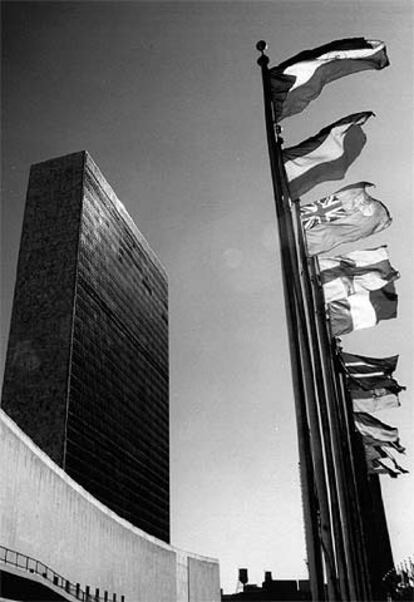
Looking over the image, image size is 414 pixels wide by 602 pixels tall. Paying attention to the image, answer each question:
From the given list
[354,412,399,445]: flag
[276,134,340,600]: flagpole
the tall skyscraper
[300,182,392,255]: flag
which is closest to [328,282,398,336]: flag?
[300,182,392,255]: flag

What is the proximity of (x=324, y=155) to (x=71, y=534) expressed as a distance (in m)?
51.4

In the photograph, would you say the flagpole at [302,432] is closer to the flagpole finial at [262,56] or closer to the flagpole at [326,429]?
the flagpole at [326,429]

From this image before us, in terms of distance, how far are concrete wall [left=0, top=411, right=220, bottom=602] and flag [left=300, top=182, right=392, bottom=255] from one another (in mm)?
33105

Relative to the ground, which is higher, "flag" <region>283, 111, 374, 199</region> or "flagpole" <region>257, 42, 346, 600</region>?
"flag" <region>283, 111, 374, 199</region>

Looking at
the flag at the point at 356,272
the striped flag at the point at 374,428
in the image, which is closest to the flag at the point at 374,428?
the striped flag at the point at 374,428

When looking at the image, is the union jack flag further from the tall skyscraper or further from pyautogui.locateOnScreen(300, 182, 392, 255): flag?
the tall skyscraper

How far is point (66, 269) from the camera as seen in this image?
332 feet

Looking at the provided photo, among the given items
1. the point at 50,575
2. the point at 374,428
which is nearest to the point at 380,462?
the point at 374,428

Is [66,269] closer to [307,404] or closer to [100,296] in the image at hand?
[100,296]

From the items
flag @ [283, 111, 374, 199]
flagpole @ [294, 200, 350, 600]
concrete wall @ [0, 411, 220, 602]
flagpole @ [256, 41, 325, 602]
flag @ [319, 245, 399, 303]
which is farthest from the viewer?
concrete wall @ [0, 411, 220, 602]

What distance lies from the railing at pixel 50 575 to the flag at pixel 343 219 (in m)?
29.6

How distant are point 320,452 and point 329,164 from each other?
19.8ft

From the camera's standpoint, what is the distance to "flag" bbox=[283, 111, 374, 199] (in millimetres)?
13234

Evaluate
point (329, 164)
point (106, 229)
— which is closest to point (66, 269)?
point (106, 229)
